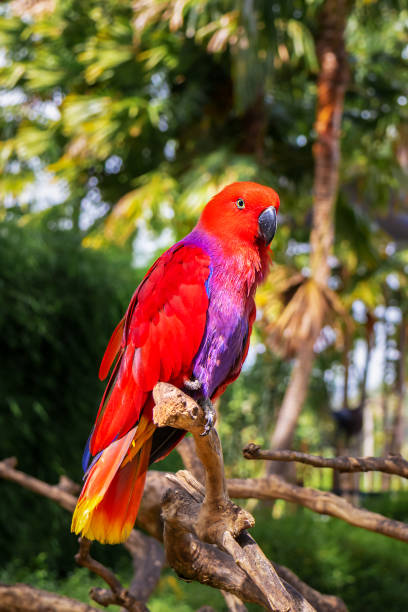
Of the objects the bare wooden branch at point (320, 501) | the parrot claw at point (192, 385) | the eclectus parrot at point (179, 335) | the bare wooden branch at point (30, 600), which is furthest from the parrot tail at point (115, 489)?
the bare wooden branch at point (30, 600)

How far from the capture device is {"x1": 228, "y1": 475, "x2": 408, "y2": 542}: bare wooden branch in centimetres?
135

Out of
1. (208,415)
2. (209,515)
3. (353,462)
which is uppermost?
(208,415)

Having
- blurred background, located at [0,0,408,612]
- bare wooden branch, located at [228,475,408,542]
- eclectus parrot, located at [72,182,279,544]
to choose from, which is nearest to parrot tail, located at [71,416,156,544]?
eclectus parrot, located at [72,182,279,544]

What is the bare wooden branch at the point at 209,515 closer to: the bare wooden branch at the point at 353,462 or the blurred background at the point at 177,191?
the bare wooden branch at the point at 353,462

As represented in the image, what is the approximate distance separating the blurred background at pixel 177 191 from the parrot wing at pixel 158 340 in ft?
8.10

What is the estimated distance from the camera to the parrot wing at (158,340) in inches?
47.3

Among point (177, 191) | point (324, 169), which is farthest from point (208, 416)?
point (177, 191)

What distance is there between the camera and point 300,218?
7.41 m

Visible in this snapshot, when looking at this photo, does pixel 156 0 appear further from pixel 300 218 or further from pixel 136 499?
pixel 136 499

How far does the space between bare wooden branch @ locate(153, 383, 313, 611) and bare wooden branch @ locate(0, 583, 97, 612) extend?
0.54 m

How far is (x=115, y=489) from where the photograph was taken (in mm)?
1226

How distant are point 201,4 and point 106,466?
4.16 m

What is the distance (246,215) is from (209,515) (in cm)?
62

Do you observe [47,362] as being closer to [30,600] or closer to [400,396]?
[30,600]
